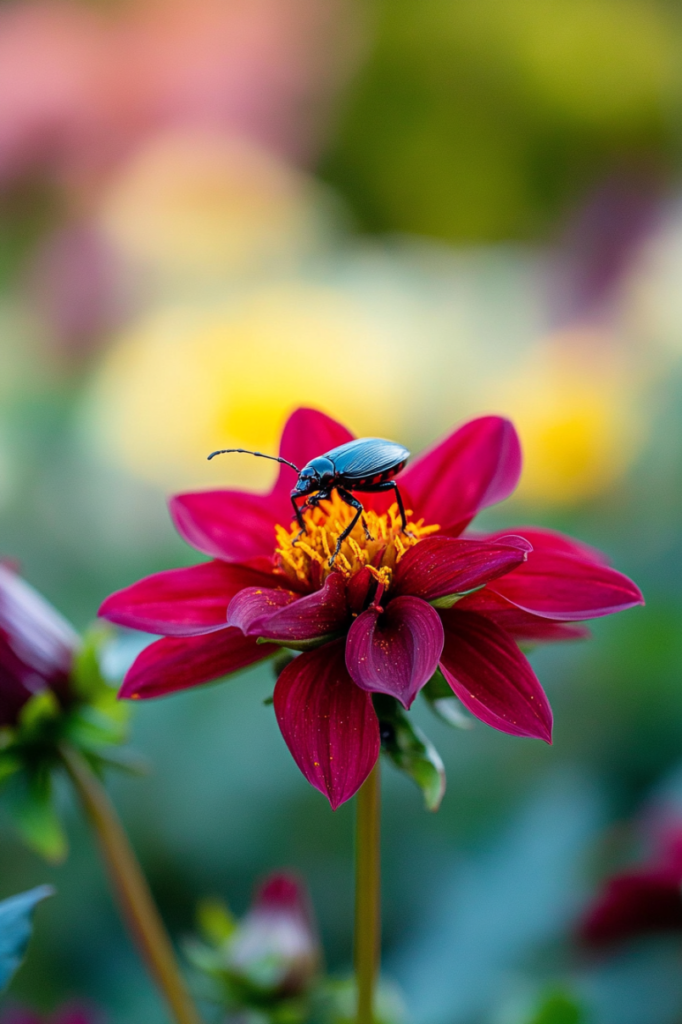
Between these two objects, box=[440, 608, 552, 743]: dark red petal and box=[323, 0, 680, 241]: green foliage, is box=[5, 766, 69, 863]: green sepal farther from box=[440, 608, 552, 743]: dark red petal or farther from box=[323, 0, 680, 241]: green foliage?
box=[323, 0, 680, 241]: green foliage

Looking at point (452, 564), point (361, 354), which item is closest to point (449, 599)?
point (452, 564)

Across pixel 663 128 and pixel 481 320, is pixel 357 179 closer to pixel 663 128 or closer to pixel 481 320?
pixel 663 128

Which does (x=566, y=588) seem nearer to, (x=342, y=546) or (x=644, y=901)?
(x=342, y=546)

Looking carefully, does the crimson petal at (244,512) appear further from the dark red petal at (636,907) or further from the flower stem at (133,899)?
the dark red petal at (636,907)

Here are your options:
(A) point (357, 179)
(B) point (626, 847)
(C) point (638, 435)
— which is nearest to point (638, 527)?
(C) point (638, 435)

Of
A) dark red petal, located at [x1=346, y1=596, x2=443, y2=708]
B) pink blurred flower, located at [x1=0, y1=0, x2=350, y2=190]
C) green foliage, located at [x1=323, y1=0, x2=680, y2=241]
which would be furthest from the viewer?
green foliage, located at [x1=323, y1=0, x2=680, y2=241]

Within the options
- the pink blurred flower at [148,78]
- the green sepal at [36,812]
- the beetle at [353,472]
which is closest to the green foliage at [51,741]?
the green sepal at [36,812]

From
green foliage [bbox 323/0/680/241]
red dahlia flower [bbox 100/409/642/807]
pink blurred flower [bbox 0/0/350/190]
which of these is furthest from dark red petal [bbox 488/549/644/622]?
green foliage [bbox 323/0/680/241]
